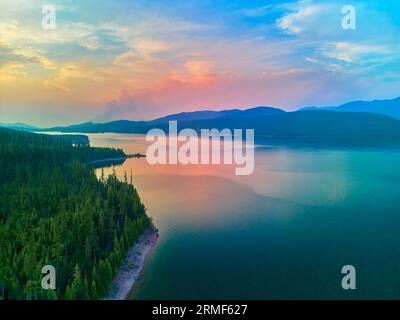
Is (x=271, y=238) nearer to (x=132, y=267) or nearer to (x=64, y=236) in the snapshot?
(x=132, y=267)

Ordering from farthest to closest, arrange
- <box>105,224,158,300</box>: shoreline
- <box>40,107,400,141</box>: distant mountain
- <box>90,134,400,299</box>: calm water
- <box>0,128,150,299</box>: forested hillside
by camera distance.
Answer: <box>40,107,400,141</box>: distant mountain
<box>90,134,400,299</box>: calm water
<box>105,224,158,300</box>: shoreline
<box>0,128,150,299</box>: forested hillside

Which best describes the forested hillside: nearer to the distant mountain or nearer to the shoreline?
the shoreline

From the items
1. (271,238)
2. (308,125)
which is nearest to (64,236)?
(271,238)

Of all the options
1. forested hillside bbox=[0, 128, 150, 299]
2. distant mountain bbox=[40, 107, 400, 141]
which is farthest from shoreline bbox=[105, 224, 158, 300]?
distant mountain bbox=[40, 107, 400, 141]

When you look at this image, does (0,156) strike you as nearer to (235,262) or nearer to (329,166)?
(235,262)

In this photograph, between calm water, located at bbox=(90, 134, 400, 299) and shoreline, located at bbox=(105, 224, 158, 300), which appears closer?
shoreline, located at bbox=(105, 224, 158, 300)

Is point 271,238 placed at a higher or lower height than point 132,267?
higher
